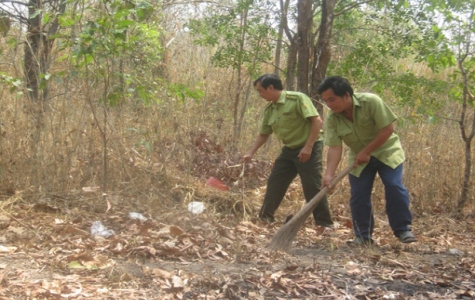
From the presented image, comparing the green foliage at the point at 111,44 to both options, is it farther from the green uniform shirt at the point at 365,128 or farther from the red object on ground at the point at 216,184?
the green uniform shirt at the point at 365,128

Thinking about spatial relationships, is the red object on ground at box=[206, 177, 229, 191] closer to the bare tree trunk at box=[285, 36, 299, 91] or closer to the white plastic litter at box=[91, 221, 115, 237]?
the white plastic litter at box=[91, 221, 115, 237]

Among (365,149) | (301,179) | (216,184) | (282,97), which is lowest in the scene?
(216,184)

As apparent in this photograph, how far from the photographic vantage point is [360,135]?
4.88 metres

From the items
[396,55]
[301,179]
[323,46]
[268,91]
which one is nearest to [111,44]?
[268,91]

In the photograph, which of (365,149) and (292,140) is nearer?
(365,149)

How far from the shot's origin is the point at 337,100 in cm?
466

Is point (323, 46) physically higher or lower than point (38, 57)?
higher

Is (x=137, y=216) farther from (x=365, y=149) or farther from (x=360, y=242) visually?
(x=365, y=149)

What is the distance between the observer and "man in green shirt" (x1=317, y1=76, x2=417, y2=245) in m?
4.65

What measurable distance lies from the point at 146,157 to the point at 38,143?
3.58 feet

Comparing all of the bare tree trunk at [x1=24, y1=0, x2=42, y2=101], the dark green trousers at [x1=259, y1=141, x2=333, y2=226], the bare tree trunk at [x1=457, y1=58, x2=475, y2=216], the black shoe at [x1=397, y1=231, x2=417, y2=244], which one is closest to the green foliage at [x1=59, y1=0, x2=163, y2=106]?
the bare tree trunk at [x1=24, y1=0, x2=42, y2=101]

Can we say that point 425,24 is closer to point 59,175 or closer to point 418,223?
point 418,223

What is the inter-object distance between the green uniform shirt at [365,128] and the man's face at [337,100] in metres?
0.08

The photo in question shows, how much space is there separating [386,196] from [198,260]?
1690 mm
